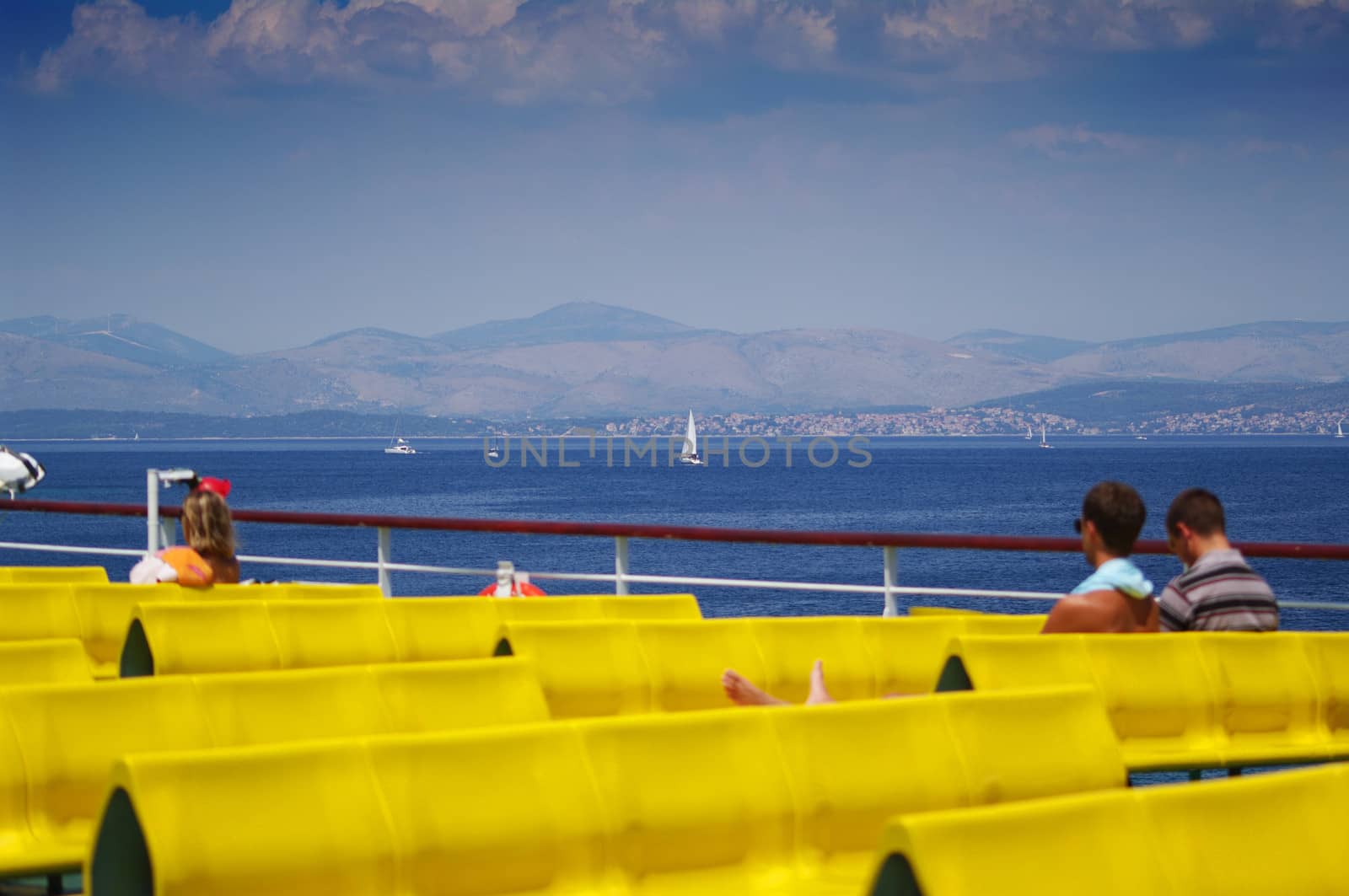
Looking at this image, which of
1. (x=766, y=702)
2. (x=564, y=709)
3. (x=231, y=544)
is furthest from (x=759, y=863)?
(x=231, y=544)

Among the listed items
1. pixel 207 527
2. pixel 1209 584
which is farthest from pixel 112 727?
pixel 1209 584

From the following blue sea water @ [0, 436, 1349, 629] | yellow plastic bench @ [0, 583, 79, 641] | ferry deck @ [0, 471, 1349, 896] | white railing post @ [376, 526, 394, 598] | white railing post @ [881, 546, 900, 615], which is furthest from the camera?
blue sea water @ [0, 436, 1349, 629]

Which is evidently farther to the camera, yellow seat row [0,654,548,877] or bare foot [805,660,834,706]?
bare foot [805,660,834,706]

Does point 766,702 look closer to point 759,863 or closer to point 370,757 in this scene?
point 759,863

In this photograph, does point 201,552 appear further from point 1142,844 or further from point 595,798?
point 1142,844

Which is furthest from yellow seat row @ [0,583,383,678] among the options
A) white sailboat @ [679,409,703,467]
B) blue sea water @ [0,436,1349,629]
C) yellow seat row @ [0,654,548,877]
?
white sailboat @ [679,409,703,467]

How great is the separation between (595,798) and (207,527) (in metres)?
3.23

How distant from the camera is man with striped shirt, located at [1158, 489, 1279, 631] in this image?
12.5ft

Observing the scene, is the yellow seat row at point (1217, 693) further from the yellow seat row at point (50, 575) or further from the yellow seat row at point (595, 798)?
the yellow seat row at point (50, 575)

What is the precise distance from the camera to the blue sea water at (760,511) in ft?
158

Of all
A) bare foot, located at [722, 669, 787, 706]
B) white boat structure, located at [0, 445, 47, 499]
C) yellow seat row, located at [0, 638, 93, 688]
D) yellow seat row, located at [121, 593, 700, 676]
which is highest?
white boat structure, located at [0, 445, 47, 499]

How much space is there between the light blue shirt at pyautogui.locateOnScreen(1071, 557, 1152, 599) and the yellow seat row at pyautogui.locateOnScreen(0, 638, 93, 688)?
7.71 feet

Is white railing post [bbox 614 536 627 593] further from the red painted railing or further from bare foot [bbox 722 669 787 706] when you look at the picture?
bare foot [bbox 722 669 787 706]

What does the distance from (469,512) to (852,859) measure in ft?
240
